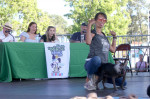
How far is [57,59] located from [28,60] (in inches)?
31.6

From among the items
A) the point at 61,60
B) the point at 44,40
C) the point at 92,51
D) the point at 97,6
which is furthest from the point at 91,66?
the point at 97,6

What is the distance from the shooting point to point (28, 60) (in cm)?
744

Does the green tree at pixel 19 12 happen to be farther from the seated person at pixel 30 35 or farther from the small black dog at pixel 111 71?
the small black dog at pixel 111 71

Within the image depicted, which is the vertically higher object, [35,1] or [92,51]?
[35,1]

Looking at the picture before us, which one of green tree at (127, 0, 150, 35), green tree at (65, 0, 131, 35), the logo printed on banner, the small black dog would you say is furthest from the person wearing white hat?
green tree at (127, 0, 150, 35)

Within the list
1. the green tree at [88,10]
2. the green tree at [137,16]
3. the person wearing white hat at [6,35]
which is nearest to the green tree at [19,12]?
the green tree at [88,10]

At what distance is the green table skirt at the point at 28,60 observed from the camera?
7.17 meters

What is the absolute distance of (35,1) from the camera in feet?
86.8

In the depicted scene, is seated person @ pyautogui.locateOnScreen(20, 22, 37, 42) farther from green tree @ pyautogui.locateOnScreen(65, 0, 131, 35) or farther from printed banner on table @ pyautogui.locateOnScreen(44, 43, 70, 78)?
green tree @ pyautogui.locateOnScreen(65, 0, 131, 35)

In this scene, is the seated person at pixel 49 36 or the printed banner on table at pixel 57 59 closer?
the printed banner on table at pixel 57 59

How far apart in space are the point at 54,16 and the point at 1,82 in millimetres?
76547

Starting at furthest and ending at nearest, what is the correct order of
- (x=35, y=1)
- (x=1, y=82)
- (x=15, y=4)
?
(x=35, y=1)
(x=15, y=4)
(x=1, y=82)

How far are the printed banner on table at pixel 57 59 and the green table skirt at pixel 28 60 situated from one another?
12 centimetres

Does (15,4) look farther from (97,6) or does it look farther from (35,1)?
(97,6)
